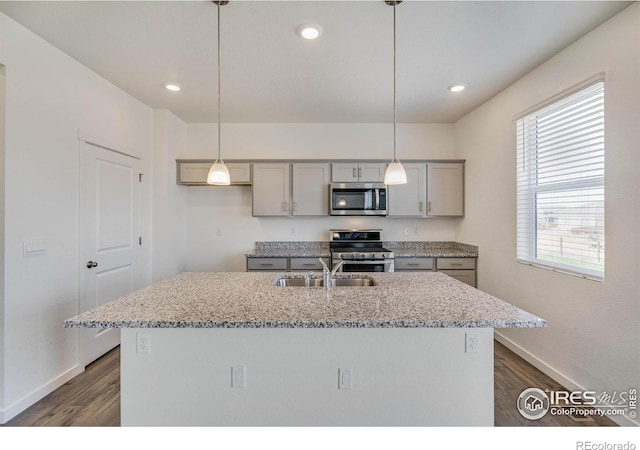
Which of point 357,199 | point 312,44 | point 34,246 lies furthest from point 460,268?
point 34,246

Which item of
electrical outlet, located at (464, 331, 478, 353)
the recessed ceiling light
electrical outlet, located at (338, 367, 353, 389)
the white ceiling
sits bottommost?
electrical outlet, located at (338, 367, 353, 389)

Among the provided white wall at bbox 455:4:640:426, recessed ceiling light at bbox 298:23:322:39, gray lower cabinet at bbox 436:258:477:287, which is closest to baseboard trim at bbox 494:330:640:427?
white wall at bbox 455:4:640:426

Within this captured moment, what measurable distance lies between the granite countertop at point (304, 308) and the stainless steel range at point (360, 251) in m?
1.48

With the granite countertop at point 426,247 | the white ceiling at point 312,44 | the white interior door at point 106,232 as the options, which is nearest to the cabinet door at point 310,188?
the white ceiling at point 312,44

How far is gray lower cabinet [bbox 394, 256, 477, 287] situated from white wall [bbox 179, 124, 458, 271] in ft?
1.97

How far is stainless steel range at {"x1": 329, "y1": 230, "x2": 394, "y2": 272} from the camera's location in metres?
3.63

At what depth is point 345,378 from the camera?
162cm

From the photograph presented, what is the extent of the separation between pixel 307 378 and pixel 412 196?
9.70ft

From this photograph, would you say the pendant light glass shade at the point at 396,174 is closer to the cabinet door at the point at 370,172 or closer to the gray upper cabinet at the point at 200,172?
the cabinet door at the point at 370,172

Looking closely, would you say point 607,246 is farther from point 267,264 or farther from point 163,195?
point 163,195

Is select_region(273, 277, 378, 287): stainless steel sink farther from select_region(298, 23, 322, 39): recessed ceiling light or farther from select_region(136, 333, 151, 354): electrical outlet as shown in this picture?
select_region(298, 23, 322, 39): recessed ceiling light

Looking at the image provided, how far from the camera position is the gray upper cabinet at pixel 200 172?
3.94 meters

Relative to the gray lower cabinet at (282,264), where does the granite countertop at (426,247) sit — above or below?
above

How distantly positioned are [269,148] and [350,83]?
5.43 feet
